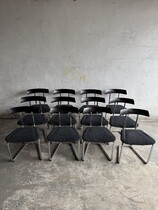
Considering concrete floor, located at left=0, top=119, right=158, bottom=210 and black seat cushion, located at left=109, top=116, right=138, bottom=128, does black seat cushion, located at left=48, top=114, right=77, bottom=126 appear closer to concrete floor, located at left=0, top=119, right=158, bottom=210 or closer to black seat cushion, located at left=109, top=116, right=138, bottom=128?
concrete floor, located at left=0, top=119, right=158, bottom=210

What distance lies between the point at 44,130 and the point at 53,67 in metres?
1.30

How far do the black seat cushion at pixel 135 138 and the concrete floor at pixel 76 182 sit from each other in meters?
0.40

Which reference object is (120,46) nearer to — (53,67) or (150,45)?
(150,45)

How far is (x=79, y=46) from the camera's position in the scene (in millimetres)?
3336

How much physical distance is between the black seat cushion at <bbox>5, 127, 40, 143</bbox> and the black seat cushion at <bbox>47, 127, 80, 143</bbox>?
22 centimetres

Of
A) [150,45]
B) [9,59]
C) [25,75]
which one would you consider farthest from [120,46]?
[9,59]

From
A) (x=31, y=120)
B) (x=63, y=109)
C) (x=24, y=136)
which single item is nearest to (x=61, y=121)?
(x=63, y=109)

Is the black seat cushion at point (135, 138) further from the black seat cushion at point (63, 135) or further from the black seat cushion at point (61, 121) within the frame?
the black seat cushion at point (61, 121)

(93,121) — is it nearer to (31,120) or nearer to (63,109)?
(63,109)

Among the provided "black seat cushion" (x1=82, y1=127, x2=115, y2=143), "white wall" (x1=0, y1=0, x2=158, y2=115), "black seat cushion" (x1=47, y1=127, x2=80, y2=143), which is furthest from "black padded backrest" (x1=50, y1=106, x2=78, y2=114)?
"white wall" (x1=0, y1=0, x2=158, y2=115)

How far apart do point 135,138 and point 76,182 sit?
103 centimetres

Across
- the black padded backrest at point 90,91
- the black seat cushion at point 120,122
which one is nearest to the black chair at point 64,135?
the black seat cushion at point 120,122

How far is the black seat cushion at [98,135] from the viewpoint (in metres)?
2.40

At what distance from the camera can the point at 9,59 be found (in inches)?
134
